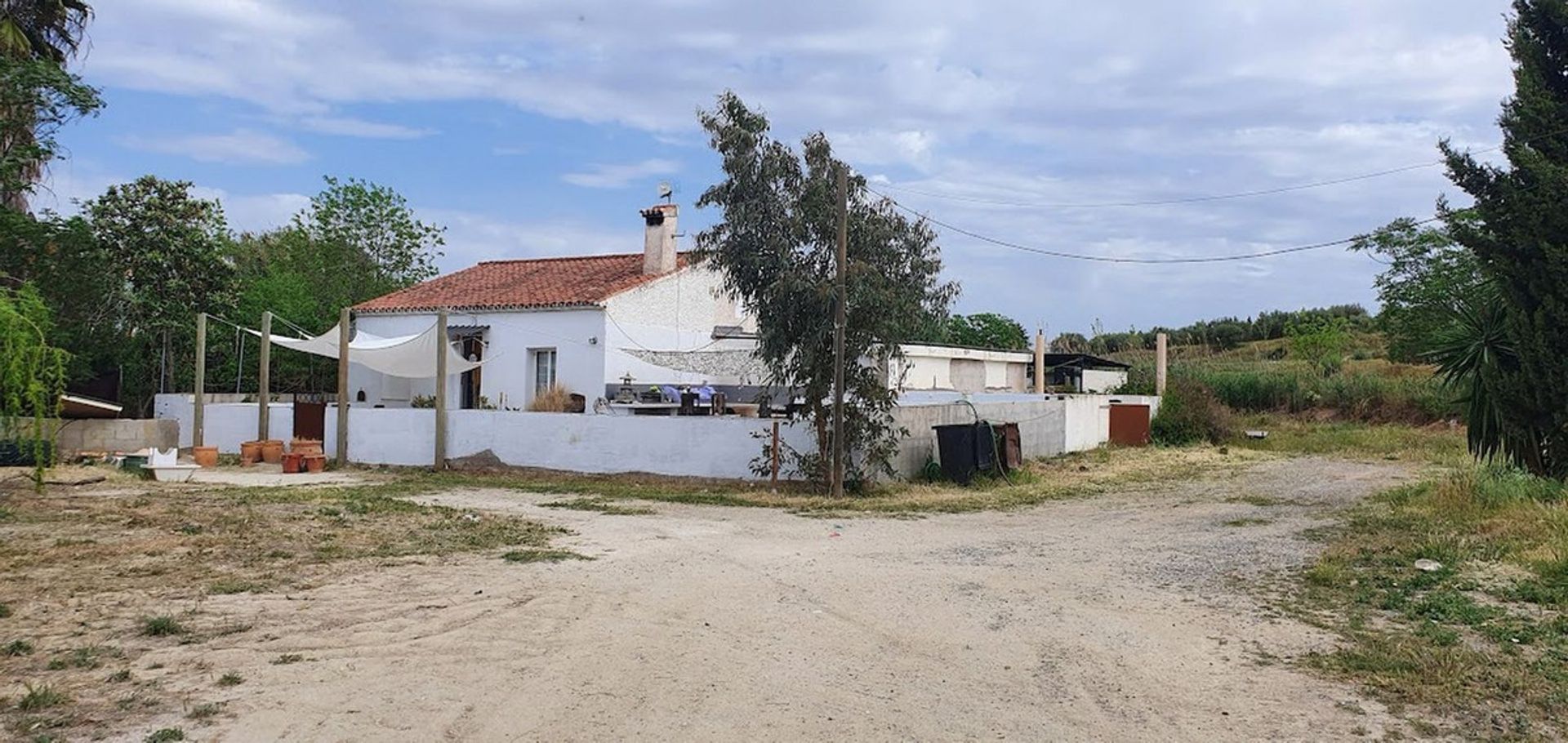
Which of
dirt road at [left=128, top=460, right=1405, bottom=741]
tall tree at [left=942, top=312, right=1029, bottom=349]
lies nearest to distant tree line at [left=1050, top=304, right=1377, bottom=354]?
tall tree at [left=942, top=312, right=1029, bottom=349]

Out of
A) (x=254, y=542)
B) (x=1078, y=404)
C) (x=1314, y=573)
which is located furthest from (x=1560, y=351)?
(x=254, y=542)

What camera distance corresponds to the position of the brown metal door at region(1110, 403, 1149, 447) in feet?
95.5

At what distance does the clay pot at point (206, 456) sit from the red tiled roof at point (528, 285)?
651 centimetres

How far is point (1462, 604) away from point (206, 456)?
69.0ft

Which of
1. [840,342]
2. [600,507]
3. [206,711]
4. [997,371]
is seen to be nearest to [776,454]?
[840,342]

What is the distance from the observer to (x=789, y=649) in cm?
681

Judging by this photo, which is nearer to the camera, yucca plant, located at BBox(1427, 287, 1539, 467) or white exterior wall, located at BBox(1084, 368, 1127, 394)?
yucca plant, located at BBox(1427, 287, 1539, 467)

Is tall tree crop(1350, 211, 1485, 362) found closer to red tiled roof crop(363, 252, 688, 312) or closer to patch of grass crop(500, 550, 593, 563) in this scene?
red tiled roof crop(363, 252, 688, 312)

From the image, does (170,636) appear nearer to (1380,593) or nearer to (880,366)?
(1380,593)

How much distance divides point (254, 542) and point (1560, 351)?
49.2 ft

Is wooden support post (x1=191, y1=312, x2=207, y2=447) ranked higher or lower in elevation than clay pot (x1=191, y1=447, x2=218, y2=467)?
higher

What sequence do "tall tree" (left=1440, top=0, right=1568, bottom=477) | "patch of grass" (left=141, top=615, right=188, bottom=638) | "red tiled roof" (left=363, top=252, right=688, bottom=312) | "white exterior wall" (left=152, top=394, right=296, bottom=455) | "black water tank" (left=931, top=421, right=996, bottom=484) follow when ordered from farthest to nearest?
1. "red tiled roof" (left=363, top=252, right=688, bottom=312)
2. "white exterior wall" (left=152, top=394, right=296, bottom=455)
3. "black water tank" (left=931, top=421, right=996, bottom=484)
4. "tall tree" (left=1440, top=0, right=1568, bottom=477)
5. "patch of grass" (left=141, top=615, right=188, bottom=638)

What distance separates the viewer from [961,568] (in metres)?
10.1

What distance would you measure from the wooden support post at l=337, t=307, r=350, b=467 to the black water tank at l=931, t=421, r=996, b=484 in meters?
11.2
